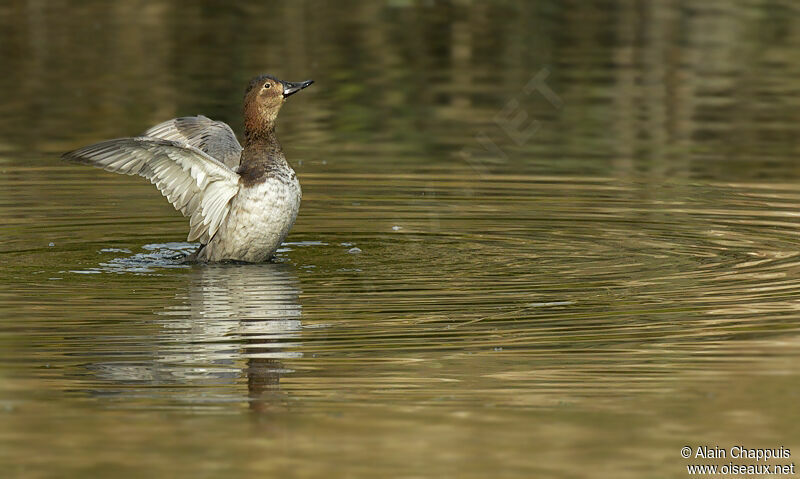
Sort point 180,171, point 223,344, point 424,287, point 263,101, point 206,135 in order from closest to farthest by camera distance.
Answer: point 223,344 < point 424,287 < point 180,171 < point 263,101 < point 206,135

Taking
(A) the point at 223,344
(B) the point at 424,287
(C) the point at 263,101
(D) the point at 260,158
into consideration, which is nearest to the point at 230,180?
A: (D) the point at 260,158

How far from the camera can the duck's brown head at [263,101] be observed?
10953mm

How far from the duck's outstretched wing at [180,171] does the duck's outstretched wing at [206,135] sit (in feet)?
3.75

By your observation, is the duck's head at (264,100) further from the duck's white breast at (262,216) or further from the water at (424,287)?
the water at (424,287)

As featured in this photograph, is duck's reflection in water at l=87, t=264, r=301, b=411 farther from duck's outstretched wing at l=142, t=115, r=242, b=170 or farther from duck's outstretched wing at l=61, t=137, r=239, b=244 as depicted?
duck's outstretched wing at l=142, t=115, r=242, b=170

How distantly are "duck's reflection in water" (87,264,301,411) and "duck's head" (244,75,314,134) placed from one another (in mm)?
1335

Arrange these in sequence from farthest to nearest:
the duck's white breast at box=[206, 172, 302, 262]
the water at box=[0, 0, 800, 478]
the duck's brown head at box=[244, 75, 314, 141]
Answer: the duck's brown head at box=[244, 75, 314, 141], the duck's white breast at box=[206, 172, 302, 262], the water at box=[0, 0, 800, 478]

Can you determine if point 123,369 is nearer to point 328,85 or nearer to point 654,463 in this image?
point 654,463

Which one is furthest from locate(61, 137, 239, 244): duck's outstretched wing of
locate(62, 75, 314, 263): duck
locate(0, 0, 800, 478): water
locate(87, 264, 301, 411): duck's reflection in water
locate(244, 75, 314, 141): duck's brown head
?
locate(87, 264, 301, 411): duck's reflection in water

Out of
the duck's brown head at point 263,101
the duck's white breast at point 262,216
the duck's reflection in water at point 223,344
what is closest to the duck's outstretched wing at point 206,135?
the duck's brown head at point 263,101

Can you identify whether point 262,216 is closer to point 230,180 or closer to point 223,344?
point 230,180

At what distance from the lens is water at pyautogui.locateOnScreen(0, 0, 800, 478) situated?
21.1 feet

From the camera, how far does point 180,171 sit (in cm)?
1056

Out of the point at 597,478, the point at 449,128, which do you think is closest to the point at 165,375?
the point at 597,478
